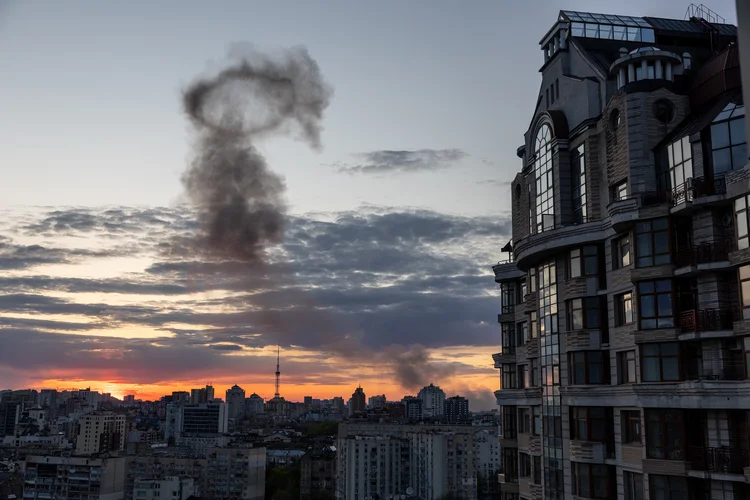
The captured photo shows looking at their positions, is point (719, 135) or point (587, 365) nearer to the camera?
point (719, 135)

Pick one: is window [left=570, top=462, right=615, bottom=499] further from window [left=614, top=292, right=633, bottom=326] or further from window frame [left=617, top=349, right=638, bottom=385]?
window [left=614, top=292, right=633, bottom=326]

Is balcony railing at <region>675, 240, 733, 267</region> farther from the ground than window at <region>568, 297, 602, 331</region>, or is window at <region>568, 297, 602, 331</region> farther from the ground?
balcony railing at <region>675, 240, 733, 267</region>

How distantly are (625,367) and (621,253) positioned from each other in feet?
16.9

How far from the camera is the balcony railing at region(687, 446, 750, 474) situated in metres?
26.9

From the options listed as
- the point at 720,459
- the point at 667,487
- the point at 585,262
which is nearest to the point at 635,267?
the point at 585,262

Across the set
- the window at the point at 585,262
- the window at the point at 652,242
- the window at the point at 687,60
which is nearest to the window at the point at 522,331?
the window at the point at 585,262

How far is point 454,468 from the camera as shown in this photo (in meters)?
155

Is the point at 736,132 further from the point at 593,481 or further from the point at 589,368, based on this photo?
the point at 593,481

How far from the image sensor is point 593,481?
33.8 metres

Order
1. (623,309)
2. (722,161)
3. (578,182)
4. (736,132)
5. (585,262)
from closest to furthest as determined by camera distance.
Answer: (736,132) → (722,161) → (623,309) → (585,262) → (578,182)

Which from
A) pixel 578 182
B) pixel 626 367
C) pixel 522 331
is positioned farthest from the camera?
pixel 522 331

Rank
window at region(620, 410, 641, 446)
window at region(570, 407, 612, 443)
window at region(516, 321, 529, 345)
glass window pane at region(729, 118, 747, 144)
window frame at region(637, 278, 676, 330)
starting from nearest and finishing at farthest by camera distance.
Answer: glass window pane at region(729, 118, 747, 144)
window frame at region(637, 278, 676, 330)
window at region(620, 410, 641, 446)
window at region(570, 407, 612, 443)
window at region(516, 321, 529, 345)

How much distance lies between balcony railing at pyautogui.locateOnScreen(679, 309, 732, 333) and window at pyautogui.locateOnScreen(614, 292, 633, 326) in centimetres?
358

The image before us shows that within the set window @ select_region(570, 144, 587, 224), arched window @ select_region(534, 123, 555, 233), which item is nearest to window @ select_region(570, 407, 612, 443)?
window @ select_region(570, 144, 587, 224)
